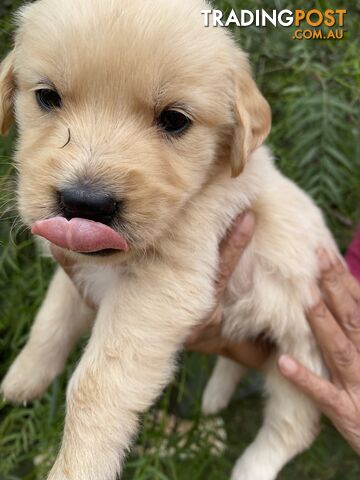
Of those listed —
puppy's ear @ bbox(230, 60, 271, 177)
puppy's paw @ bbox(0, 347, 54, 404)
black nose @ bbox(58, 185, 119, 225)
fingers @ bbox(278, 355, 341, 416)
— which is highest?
puppy's ear @ bbox(230, 60, 271, 177)

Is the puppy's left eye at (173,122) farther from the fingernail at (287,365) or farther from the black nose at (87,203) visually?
the fingernail at (287,365)

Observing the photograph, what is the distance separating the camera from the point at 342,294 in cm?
239

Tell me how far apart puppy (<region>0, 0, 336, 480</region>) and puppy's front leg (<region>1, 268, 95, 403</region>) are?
298 mm

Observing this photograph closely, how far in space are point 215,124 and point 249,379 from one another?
2.08m

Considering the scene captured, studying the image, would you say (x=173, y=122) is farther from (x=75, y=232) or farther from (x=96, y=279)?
(x=96, y=279)

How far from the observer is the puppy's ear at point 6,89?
183cm

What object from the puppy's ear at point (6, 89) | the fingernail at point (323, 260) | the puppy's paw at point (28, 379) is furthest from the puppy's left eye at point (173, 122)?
the puppy's paw at point (28, 379)

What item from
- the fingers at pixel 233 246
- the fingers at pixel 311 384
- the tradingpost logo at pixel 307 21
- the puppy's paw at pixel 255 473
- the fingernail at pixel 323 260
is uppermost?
the tradingpost logo at pixel 307 21

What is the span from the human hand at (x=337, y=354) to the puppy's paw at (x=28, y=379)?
1.05 meters

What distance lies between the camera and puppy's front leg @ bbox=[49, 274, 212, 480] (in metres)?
1.72

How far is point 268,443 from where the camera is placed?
2402 millimetres

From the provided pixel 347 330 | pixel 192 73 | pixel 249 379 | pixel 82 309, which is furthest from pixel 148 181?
pixel 249 379

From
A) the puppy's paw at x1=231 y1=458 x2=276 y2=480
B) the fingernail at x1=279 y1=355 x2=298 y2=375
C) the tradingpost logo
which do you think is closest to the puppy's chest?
the fingernail at x1=279 y1=355 x2=298 y2=375

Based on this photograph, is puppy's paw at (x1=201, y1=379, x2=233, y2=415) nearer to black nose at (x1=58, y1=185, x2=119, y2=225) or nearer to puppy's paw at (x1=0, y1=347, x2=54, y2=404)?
puppy's paw at (x1=0, y1=347, x2=54, y2=404)
